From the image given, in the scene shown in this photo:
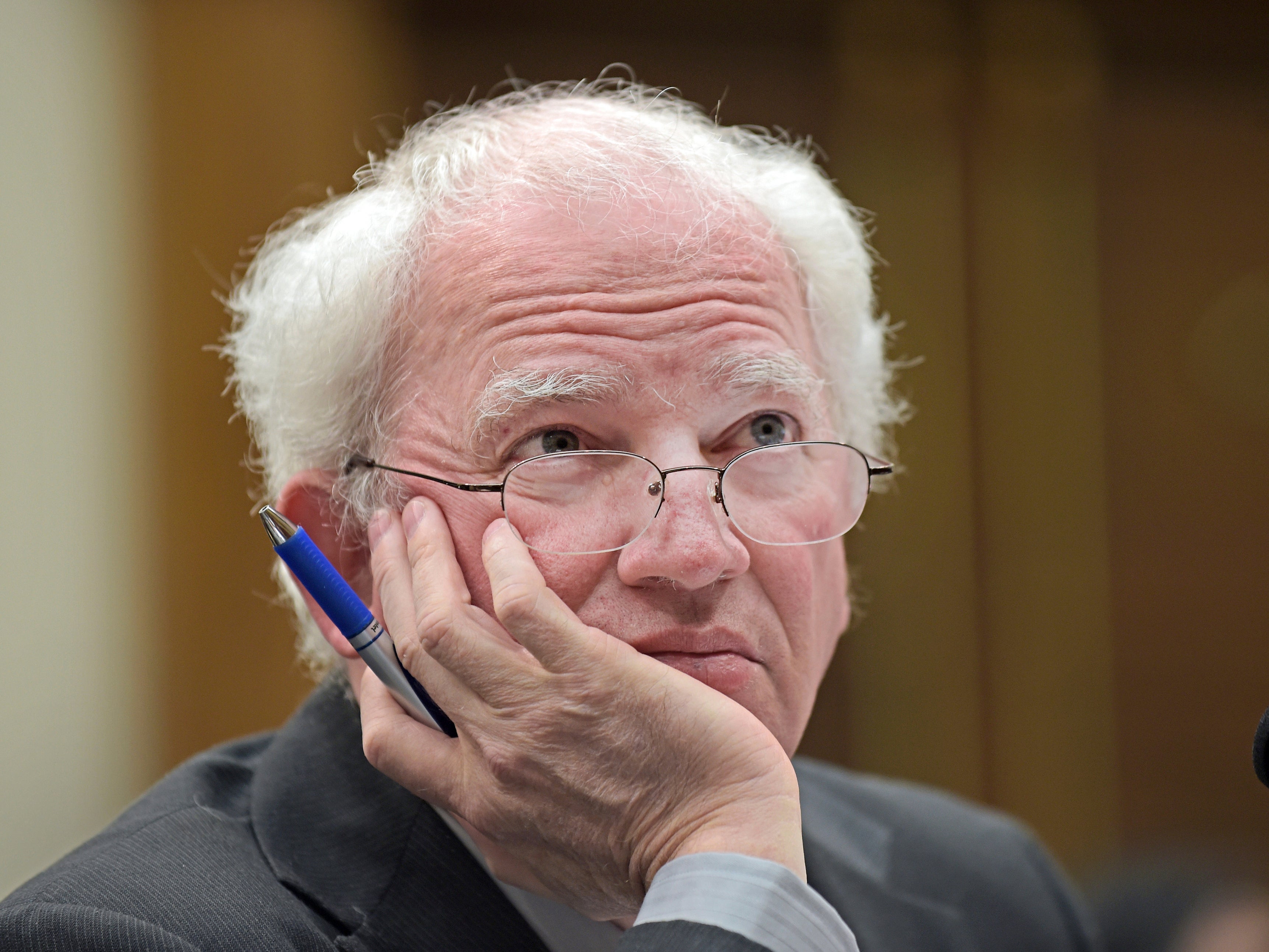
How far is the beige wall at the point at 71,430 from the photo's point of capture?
3.63m

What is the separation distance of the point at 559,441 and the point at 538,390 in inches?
3.4

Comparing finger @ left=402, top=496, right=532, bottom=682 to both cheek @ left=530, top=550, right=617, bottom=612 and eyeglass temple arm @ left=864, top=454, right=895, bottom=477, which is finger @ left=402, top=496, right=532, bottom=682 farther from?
eyeglass temple arm @ left=864, top=454, right=895, bottom=477

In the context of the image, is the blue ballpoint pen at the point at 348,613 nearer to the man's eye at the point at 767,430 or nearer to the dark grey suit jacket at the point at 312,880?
the dark grey suit jacket at the point at 312,880

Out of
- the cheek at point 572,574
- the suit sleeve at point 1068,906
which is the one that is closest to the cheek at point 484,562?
the cheek at point 572,574

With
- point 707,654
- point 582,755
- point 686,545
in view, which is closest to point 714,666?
point 707,654

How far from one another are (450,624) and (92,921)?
55 centimetres

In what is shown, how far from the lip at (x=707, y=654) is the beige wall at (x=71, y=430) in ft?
9.17

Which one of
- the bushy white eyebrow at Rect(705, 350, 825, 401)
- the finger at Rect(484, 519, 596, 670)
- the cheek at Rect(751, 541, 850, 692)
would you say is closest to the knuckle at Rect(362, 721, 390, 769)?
the finger at Rect(484, 519, 596, 670)

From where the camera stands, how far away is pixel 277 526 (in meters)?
1.53

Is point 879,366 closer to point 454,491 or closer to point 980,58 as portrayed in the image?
point 454,491

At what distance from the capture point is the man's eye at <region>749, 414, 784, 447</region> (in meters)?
1.76

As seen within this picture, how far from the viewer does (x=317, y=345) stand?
6.07 ft

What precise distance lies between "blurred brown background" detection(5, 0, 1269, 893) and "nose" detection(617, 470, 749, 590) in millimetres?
3068

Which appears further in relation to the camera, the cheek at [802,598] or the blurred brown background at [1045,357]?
the blurred brown background at [1045,357]
